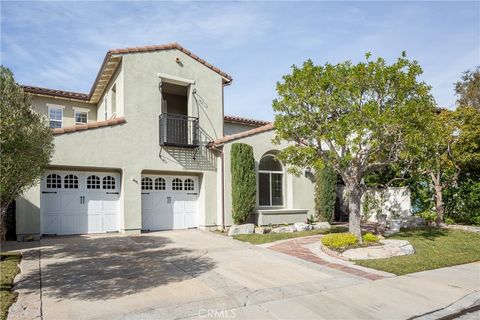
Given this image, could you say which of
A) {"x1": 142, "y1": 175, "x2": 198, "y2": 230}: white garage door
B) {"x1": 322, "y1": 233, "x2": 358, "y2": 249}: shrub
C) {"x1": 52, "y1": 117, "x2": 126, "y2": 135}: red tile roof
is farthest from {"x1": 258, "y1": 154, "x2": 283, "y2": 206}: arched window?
{"x1": 52, "y1": 117, "x2": 126, "y2": 135}: red tile roof

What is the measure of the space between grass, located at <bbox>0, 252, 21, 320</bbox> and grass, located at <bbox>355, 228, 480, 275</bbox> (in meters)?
8.10

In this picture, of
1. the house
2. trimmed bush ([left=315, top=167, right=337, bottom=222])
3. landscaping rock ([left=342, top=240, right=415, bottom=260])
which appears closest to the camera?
landscaping rock ([left=342, top=240, right=415, bottom=260])

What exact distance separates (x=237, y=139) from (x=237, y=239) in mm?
5051

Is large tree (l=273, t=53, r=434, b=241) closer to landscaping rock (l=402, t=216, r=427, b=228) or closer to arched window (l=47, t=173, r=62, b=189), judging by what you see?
landscaping rock (l=402, t=216, r=427, b=228)

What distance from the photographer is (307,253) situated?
10.9 m

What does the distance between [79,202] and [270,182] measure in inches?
351

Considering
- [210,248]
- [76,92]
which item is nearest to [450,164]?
[210,248]

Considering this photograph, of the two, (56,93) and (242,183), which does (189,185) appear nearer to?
(242,183)

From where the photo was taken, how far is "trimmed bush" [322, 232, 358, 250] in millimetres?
10898

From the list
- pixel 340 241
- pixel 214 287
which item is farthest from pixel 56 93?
pixel 340 241

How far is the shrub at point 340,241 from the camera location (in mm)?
10898

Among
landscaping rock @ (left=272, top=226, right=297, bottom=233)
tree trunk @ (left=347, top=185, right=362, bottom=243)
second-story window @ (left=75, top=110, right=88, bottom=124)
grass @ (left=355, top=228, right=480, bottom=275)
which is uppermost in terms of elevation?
second-story window @ (left=75, top=110, right=88, bottom=124)

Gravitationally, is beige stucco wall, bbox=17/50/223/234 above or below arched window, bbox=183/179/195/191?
above

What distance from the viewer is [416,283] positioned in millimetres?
7875
